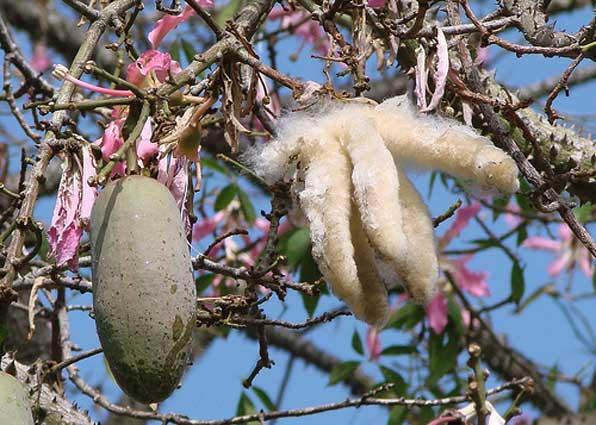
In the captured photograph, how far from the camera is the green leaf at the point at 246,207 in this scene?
2.45 m

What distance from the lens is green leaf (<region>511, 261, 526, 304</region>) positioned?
7.86 ft

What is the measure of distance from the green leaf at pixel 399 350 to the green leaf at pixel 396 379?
0.91 feet

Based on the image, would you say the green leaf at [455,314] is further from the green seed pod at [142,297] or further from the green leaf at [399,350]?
the green seed pod at [142,297]

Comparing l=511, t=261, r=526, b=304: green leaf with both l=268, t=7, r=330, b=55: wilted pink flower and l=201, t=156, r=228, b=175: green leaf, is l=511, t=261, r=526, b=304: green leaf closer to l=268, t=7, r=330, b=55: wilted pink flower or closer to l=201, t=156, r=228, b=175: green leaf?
l=201, t=156, r=228, b=175: green leaf

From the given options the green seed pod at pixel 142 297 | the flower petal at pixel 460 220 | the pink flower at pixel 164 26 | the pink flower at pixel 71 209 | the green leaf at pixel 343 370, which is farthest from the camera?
the flower petal at pixel 460 220

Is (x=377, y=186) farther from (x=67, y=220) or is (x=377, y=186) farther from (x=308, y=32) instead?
(x=308, y=32)

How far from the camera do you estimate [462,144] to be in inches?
43.8

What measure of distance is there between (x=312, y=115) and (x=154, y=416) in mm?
553

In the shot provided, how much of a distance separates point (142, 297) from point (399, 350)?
5.46ft

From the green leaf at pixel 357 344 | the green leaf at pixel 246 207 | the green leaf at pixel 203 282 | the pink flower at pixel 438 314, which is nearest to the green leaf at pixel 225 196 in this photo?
the green leaf at pixel 246 207

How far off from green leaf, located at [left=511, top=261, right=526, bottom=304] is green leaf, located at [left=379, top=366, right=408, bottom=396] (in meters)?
0.31

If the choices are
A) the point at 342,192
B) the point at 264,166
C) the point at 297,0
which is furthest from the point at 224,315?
the point at 297,0

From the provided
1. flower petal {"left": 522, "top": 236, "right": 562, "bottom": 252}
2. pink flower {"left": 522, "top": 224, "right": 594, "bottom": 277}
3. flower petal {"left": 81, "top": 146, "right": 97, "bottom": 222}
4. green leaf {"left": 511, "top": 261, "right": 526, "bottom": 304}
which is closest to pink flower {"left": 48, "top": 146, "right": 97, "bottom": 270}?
flower petal {"left": 81, "top": 146, "right": 97, "bottom": 222}

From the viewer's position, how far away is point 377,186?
103 centimetres
